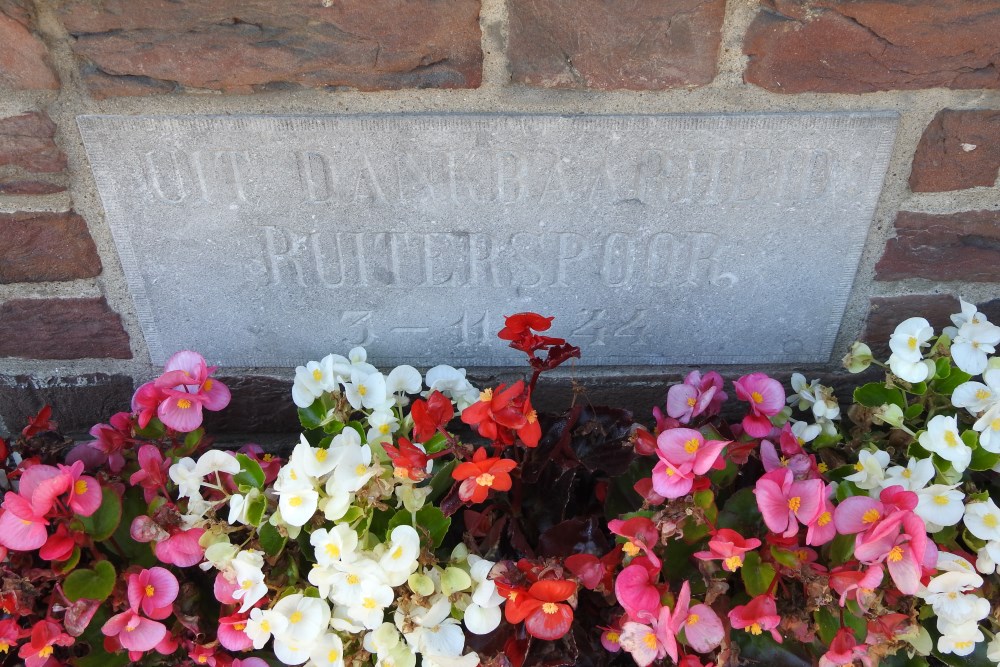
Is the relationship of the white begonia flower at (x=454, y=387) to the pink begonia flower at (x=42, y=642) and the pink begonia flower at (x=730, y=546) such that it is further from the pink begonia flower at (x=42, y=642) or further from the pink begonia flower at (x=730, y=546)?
the pink begonia flower at (x=42, y=642)

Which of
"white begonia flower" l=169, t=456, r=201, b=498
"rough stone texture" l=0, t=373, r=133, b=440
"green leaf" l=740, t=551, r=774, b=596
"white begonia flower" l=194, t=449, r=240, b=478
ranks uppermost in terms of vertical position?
"white begonia flower" l=194, t=449, r=240, b=478

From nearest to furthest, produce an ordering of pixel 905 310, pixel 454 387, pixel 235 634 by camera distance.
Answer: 1. pixel 235 634
2. pixel 454 387
3. pixel 905 310

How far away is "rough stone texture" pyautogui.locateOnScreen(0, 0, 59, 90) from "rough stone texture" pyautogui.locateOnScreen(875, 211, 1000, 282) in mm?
1297

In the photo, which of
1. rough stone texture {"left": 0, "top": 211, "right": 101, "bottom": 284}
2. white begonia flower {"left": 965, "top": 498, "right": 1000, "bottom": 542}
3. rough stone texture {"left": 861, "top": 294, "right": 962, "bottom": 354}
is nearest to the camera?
white begonia flower {"left": 965, "top": 498, "right": 1000, "bottom": 542}

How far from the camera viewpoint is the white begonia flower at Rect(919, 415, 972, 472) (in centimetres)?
97

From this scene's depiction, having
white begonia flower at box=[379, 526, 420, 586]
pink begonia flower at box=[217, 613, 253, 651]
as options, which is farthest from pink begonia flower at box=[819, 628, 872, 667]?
pink begonia flower at box=[217, 613, 253, 651]

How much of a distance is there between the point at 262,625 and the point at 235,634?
0.04 meters

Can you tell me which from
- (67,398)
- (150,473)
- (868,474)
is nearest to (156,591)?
(150,473)

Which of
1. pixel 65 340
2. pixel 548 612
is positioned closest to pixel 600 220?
pixel 548 612

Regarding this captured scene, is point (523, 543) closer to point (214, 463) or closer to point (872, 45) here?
point (214, 463)

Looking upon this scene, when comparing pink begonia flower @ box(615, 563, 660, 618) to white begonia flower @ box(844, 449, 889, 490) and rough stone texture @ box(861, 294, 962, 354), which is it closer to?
white begonia flower @ box(844, 449, 889, 490)

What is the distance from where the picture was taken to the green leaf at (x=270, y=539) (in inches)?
38.5

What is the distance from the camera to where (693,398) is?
108 cm

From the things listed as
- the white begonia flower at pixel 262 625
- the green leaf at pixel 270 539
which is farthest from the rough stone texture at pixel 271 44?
the white begonia flower at pixel 262 625
